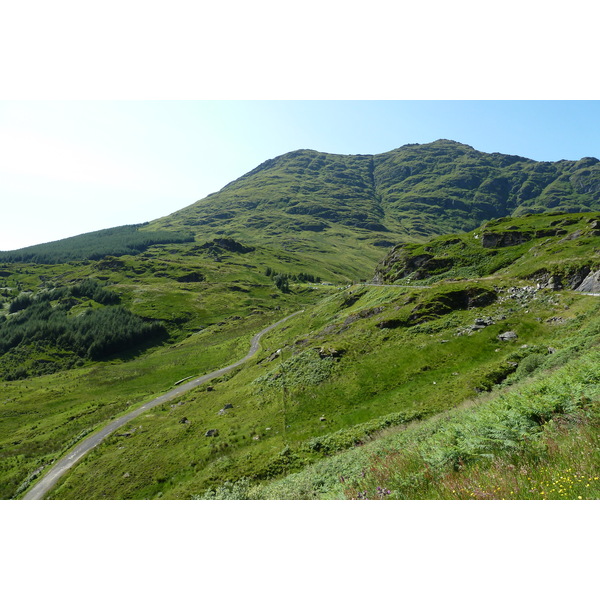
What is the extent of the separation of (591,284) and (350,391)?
3410 cm

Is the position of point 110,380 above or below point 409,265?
below

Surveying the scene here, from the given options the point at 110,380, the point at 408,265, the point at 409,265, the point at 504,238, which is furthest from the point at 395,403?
the point at 110,380

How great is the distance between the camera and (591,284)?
126ft

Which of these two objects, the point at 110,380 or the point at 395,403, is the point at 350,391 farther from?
the point at 110,380

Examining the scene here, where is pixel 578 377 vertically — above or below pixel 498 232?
below

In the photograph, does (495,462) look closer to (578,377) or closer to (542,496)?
(542,496)

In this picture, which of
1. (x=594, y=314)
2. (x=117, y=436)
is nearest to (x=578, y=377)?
(x=594, y=314)

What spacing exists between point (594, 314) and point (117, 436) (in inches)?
A: 2390

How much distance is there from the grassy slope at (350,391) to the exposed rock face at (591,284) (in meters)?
2.81

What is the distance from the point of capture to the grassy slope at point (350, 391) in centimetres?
2494

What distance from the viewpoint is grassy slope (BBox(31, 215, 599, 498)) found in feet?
81.8

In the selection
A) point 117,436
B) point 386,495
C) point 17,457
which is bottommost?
point 17,457

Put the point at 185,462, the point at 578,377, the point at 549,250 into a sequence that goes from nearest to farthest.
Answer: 1. the point at 578,377
2. the point at 185,462
3. the point at 549,250

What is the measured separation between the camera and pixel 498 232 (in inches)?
3071
